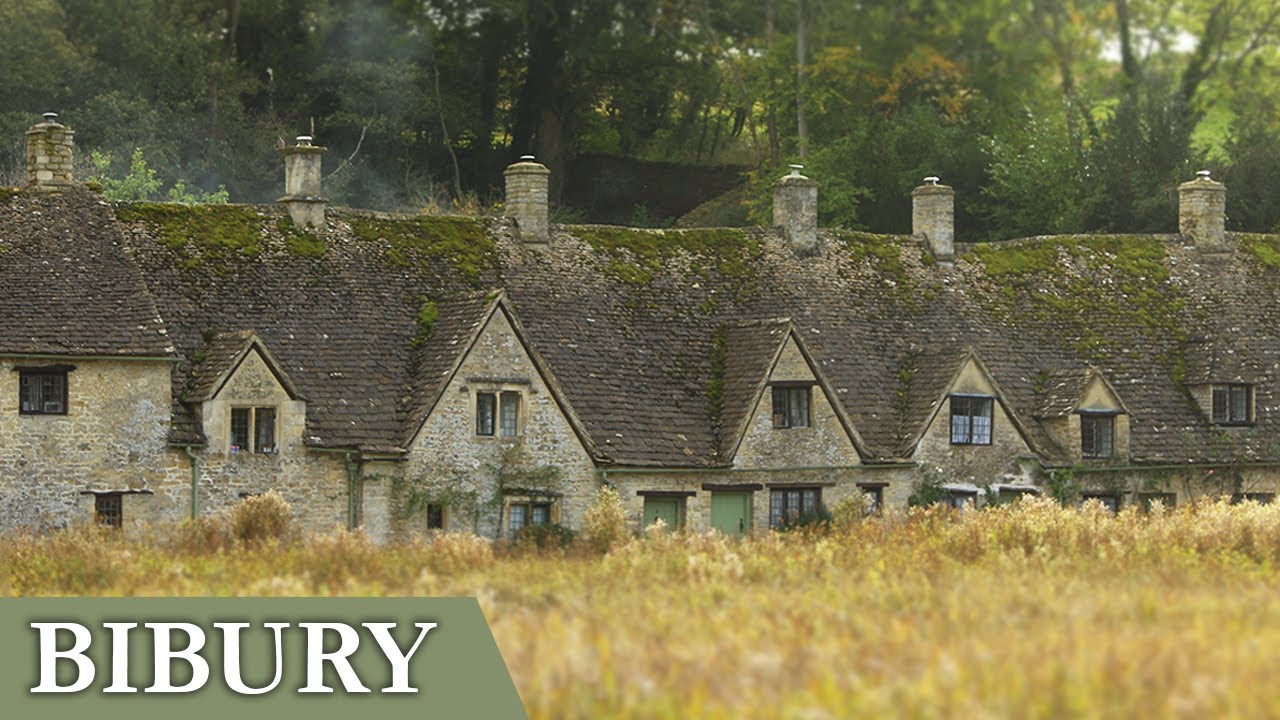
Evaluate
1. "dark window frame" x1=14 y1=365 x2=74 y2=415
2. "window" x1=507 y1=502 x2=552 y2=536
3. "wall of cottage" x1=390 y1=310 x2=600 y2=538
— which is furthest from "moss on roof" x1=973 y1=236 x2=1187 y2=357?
"dark window frame" x1=14 y1=365 x2=74 y2=415

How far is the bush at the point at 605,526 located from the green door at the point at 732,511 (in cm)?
492

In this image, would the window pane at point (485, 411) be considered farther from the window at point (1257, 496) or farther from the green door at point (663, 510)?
the window at point (1257, 496)

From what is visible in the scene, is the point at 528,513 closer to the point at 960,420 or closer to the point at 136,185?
the point at 960,420

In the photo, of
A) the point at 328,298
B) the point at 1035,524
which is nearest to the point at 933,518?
the point at 1035,524

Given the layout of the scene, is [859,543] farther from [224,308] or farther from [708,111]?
[708,111]

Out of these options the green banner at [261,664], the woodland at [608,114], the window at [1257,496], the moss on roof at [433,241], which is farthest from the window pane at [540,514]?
the green banner at [261,664]

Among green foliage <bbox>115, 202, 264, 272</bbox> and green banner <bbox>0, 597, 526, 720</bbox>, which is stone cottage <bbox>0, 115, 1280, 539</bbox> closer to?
green foliage <bbox>115, 202, 264, 272</bbox>

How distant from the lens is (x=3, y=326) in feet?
134

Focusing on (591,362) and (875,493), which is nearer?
(591,362)

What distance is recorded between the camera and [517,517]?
43.8m

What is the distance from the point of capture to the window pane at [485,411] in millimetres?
43844

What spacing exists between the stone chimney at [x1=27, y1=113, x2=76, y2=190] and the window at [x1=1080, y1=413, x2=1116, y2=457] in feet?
75.1

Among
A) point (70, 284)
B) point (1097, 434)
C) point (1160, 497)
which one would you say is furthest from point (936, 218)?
point (70, 284)

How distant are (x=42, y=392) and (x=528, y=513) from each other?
9645 mm
